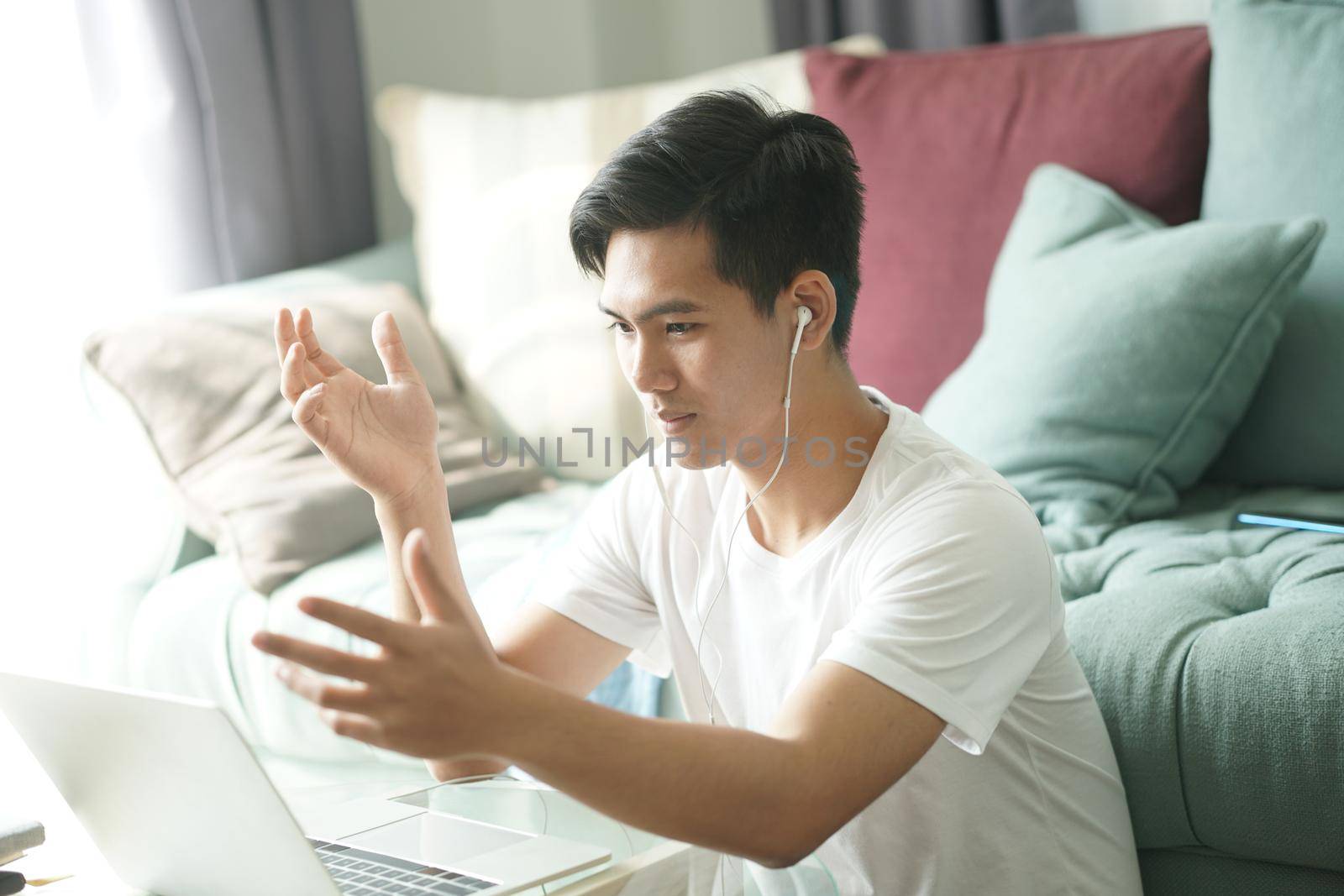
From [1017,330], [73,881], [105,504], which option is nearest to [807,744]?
[73,881]

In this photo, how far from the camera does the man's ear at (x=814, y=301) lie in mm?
1089

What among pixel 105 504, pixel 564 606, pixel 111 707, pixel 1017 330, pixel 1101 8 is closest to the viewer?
pixel 111 707

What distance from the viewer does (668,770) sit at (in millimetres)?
775

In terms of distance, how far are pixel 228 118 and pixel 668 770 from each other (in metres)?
2.03

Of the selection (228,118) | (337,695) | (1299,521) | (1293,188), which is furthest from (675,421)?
(228,118)

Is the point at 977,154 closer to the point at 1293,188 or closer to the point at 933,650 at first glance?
the point at 1293,188

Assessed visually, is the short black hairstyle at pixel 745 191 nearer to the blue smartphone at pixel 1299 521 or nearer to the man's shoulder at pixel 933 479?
the man's shoulder at pixel 933 479

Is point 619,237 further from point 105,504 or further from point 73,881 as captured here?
point 105,504

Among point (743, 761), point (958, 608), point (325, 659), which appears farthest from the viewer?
point (958, 608)

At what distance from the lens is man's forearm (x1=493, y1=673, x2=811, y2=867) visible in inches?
29.1

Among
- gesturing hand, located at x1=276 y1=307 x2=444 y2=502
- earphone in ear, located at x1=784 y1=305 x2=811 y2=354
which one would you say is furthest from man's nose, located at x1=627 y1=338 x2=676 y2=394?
gesturing hand, located at x1=276 y1=307 x2=444 y2=502

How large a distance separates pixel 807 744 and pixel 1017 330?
3.11 ft

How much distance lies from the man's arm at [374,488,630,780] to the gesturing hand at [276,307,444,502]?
0.07ft

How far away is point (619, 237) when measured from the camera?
1096mm
